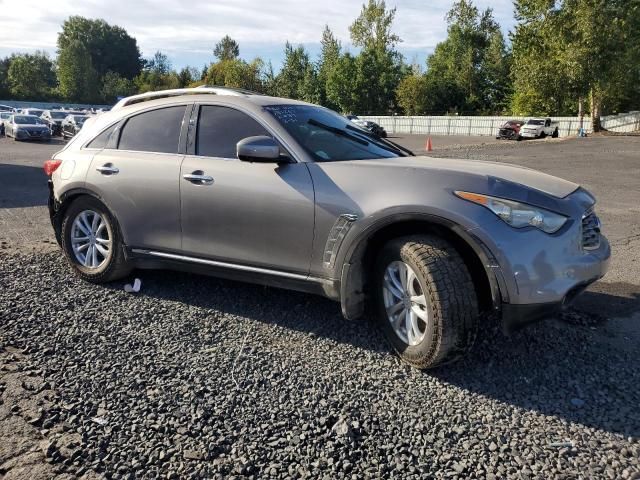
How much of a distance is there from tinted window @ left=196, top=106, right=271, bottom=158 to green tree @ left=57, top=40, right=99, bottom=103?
94.0 metres

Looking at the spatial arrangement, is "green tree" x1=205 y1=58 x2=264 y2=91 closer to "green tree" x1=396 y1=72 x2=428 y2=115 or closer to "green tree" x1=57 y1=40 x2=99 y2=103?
"green tree" x1=396 y1=72 x2=428 y2=115

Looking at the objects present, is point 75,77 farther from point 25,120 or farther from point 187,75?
point 25,120

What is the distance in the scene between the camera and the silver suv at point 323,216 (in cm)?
316

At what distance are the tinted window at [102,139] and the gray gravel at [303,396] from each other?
56.0 inches

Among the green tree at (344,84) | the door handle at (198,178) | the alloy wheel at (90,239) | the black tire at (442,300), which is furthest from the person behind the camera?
the green tree at (344,84)

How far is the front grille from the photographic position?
339 centimetres

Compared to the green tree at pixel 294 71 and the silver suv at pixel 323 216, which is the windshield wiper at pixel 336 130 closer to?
the silver suv at pixel 323 216

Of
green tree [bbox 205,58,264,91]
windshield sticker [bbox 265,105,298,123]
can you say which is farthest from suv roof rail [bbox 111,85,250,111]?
green tree [bbox 205,58,264,91]

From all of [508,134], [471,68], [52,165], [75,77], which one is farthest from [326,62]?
[52,165]

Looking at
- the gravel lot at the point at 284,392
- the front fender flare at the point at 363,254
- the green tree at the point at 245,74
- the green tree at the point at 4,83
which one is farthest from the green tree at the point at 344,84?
the front fender flare at the point at 363,254

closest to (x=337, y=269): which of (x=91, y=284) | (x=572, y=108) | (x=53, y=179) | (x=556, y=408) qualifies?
(x=556, y=408)

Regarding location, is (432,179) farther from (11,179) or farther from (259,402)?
(11,179)

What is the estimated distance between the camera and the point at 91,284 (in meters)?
4.96

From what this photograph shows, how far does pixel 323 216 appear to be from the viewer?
11.9 feet
